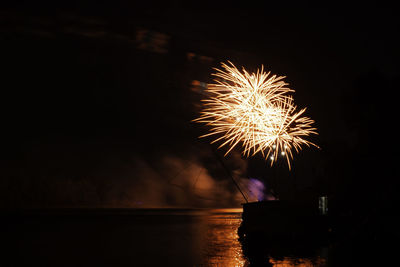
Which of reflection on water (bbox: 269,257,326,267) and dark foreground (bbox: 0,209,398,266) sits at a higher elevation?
reflection on water (bbox: 269,257,326,267)

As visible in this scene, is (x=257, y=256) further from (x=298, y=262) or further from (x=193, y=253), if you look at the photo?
(x=193, y=253)

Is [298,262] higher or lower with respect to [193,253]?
higher

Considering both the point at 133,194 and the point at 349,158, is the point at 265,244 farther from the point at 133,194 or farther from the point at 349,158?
the point at 133,194

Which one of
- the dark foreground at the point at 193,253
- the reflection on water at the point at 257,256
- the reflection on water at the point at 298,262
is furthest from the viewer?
the dark foreground at the point at 193,253

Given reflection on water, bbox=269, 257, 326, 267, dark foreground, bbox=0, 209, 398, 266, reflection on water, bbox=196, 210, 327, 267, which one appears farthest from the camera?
dark foreground, bbox=0, 209, 398, 266

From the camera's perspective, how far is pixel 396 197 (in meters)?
26.5

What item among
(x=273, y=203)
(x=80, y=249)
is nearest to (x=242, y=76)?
(x=273, y=203)

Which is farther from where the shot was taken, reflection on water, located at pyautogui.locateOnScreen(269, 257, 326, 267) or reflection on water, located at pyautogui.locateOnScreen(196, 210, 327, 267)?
reflection on water, located at pyautogui.locateOnScreen(196, 210, 327, 267)

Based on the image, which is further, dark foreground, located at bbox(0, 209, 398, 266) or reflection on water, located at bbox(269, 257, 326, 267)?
dark foreground, located at bbox(0, 209, 398, 266)


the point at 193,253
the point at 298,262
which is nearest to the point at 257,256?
the point at 298,262

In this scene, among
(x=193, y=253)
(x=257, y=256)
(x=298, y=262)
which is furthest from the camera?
(x=193, y=253)

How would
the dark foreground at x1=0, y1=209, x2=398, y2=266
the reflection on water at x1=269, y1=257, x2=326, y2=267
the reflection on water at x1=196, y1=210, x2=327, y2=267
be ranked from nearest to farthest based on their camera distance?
the reflection on water at x1=269, y1=257, x2=326, y2=267, the reflection on water at x1=196, y1=210, x2=327, y2=267, the dark foreground at x1=0, y1=209, x2=398, y2=266

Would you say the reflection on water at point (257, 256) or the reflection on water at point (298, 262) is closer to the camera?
the reflection on water at point (298, 262)

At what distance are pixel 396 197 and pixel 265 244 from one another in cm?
895
